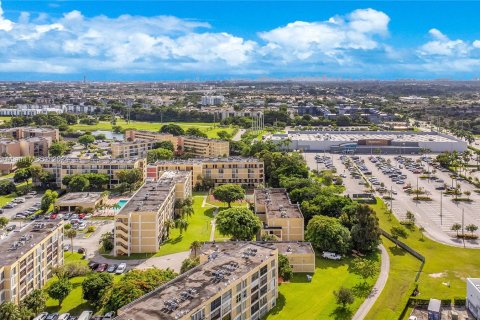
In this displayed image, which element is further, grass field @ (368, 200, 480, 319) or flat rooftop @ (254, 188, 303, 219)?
flat rooftop @ (254, 188, 303, 219)

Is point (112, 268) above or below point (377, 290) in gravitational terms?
above

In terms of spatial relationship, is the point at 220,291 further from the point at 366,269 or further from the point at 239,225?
the point at 239,225

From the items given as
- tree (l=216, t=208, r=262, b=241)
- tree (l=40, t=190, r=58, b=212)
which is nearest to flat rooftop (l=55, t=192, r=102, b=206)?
tree (l=40, t=190, r=58, b=212)

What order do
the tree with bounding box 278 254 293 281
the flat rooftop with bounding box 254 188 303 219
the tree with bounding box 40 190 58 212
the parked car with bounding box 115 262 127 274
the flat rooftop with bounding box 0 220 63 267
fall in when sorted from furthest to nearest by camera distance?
the tree with bounding box 40 190 58 212
the flat rooftop with bounding box 254 188 303 219
the parked car with bounding box 115 262 127 274
the tree with bounding box 278 254 293 281
the flat rooftop with bounding box 0 220 63 267

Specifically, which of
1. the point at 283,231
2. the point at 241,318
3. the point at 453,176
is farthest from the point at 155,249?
the point at 453,176

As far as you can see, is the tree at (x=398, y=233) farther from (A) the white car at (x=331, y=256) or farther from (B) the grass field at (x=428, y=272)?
(A) the white car at (x=331, y=256)

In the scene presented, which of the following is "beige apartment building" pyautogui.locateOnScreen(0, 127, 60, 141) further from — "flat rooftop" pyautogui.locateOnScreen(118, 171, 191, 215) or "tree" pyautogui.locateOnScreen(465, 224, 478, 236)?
"tree" pyautogui.locateOnScreen(465, 224, 478, 236)

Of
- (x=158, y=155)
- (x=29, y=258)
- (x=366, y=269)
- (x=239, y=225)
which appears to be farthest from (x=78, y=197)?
(x=366, y=269)
